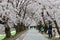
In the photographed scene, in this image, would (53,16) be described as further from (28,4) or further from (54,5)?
(28,4)

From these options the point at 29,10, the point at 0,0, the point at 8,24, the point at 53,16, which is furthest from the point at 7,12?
the point at 29,10

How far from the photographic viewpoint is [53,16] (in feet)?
83.6

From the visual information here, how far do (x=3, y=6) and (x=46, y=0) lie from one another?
7.40 meters

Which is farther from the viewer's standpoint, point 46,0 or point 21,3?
point 21,3

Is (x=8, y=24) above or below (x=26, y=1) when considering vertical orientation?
below

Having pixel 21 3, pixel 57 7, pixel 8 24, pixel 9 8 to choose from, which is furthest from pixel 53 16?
pixel 9 8

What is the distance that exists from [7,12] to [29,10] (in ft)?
50.4

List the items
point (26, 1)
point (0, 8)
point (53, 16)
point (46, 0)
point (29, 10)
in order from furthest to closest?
point (29, 10)
point (26, 1)
point (53, 16)
point (46, 0)
point (0, 8)

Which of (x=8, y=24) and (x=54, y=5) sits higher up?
(x=54, y=5)

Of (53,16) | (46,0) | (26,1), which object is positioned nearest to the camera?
(46,0)

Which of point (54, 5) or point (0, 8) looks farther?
point (54, 5)

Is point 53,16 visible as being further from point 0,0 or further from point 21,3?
point 0,0

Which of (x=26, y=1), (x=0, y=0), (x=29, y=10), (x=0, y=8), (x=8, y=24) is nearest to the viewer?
Answer: (x=0, y=8)

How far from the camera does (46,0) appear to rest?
933 inches
